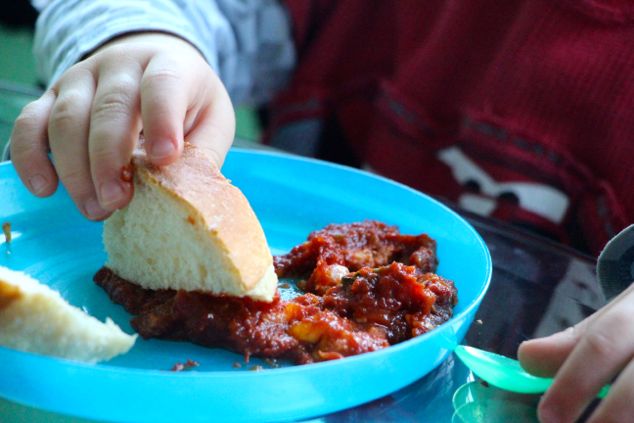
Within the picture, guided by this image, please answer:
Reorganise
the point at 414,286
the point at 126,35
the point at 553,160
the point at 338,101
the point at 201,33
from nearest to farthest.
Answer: the point at 414,286 → the point at 126,35 → the point at 553,160 → the point at 201,33 → the point at 338,101

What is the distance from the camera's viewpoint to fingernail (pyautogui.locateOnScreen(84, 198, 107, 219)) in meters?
0.78

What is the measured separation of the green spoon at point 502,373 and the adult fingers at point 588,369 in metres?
0.04

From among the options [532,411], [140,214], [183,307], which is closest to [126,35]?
[140,214]

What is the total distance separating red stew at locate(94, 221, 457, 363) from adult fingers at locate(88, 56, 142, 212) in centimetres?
11

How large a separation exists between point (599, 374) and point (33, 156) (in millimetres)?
619

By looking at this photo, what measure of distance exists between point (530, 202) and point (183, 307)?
0.70 m

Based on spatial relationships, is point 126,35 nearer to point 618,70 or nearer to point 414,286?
point 414,286

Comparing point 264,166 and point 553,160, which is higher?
point 553,160

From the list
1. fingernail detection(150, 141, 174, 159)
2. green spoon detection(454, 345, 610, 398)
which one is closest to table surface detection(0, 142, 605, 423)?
green spoon detection(454, 345, 610, 398)

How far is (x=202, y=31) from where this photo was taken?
134 centimetres

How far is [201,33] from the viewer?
52.5 inches

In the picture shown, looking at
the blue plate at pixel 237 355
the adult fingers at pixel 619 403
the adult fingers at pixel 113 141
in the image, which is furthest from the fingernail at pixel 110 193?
the adult fingers at pixel 619 403

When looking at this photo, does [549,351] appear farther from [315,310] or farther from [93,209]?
[93,209]

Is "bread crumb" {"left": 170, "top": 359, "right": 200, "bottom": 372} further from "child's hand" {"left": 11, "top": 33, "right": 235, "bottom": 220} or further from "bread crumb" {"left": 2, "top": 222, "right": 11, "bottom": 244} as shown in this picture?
"bread crumb" {"left": 2, "top": 222, "right": 11, "bottom": 244}
